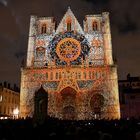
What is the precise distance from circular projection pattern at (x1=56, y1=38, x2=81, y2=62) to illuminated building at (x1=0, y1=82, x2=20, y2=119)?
15.0m

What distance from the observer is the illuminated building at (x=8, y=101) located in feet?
150

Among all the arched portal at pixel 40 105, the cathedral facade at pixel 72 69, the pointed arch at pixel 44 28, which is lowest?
the arched portal at pixel 40 105

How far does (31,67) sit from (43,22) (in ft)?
29.1

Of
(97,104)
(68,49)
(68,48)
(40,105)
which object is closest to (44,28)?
(68,48)

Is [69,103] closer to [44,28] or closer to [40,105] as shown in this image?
[40,105]

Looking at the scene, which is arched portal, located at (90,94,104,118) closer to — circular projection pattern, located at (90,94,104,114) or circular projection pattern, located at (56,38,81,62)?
circular projection pattern, located at (90,94,104,114)

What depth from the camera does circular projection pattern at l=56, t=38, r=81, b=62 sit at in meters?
36.4

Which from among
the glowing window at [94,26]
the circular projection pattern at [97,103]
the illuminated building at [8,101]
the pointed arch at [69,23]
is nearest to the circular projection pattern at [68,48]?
the pointed arch at [69,23]

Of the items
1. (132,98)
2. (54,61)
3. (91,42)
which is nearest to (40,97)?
(54,61)

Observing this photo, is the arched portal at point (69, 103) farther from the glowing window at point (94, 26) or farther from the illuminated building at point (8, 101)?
the illuminated building at point (8, 101)

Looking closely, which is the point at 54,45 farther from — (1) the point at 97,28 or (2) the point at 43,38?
(1) the point at 97,28

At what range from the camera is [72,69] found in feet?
115

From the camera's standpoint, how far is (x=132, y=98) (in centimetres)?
4150

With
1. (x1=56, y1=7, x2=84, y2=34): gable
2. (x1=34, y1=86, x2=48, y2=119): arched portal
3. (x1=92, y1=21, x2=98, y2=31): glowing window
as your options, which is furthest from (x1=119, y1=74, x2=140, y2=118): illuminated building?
(x1=34, y1=86, x2=48, y2=119): arched portal
